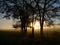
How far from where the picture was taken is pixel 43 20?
18.4m

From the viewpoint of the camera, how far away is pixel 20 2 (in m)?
18.5

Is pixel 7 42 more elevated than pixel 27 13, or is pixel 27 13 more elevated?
pixel 27 13

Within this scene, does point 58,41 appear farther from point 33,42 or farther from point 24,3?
point 24,3

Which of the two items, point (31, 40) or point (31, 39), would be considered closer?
point (31, 40)

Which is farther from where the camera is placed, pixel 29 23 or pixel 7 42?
pixel 29 23

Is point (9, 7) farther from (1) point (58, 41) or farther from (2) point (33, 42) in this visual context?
(1) point (58, 41)

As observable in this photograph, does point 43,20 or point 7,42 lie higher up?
point 43,20

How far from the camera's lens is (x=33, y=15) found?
61.3 ft

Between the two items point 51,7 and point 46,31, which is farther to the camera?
point 46,31

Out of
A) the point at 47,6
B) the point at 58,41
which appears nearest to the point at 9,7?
the point at 47,6

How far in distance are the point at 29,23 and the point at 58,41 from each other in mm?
3447

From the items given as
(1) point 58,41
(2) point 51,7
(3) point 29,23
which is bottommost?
(1) point 58,41

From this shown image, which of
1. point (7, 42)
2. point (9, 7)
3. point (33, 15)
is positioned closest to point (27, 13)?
point (33, 15)

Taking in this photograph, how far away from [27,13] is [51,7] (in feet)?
7.90
